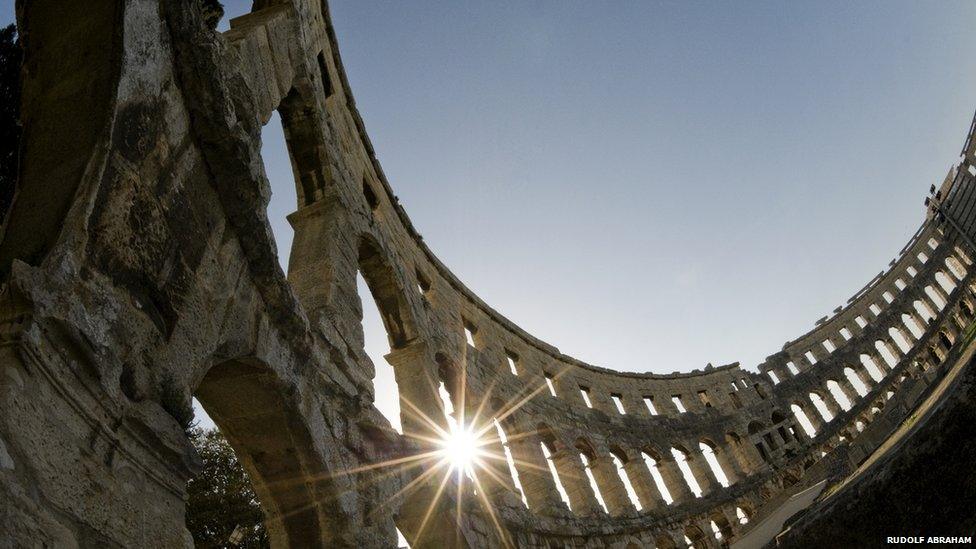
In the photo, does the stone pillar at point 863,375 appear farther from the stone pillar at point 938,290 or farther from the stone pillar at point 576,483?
the stone pillar at point 576,483

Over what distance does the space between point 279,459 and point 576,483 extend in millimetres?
10333

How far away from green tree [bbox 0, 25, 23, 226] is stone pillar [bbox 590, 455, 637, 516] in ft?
42.9

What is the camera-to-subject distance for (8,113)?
412cm

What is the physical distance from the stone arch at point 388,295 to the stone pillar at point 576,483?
6.08 meters

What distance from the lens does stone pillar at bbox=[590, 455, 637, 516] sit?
1389 centimetres

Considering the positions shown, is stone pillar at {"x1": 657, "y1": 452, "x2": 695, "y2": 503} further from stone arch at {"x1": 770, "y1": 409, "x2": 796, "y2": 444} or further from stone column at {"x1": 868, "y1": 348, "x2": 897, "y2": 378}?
stone column at {"x1": 868, "y1": 348, "x2": 897, "y2": 378}

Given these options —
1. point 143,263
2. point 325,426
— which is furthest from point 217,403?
point 143,263

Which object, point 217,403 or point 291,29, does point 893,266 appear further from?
point 217,403

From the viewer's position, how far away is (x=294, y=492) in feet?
12.7

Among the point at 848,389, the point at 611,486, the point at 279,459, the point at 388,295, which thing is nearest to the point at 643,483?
the point at 611,486

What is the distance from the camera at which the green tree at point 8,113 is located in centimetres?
370

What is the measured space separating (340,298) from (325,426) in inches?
71.4

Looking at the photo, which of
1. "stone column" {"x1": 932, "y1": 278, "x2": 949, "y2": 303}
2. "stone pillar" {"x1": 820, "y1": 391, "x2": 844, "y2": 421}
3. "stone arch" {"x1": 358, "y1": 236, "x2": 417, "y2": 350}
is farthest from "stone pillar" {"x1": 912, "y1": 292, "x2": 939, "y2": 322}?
"stone arch" {"x1": 358, "y1": 236, "x2": 417, "y2": 350}

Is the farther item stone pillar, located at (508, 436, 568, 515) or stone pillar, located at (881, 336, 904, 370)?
stone pillar, located at (881, 336, 904, 370)
